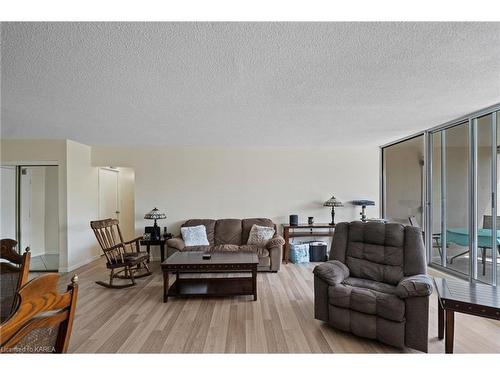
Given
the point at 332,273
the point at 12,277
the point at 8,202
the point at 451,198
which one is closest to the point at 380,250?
the point at 332,273

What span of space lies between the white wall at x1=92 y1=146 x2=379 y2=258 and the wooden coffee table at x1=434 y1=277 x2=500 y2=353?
3534 mm

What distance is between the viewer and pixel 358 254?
2943mm

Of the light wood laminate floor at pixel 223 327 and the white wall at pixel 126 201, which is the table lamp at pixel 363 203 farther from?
the white wall at pixel 126 201

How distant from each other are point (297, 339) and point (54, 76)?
3.21 meters

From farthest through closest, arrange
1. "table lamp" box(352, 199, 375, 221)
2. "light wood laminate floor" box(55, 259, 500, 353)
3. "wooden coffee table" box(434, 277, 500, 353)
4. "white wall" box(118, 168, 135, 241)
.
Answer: "white wall" box(118, 168, 135, 241)
"table lamp" box(352, 199, 375, 221)
"light wood laminate floor" box(55, 259, 500, 353)
"wooden coffee table" box(434, 277, 500, 353)

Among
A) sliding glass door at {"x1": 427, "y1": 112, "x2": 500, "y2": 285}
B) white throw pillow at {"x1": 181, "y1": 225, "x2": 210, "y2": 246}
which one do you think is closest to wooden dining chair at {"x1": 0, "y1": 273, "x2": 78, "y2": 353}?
white throw pillow at {"x1": 181, "y1": 225, "x2": 210, "y2": 246}

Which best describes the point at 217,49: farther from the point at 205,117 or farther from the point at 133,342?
the point at 133,342

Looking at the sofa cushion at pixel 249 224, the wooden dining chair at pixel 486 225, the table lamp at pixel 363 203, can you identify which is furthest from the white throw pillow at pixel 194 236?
the wooden dining chair at pixel 486 225

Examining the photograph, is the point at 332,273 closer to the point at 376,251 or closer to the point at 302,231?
the point at 376,251

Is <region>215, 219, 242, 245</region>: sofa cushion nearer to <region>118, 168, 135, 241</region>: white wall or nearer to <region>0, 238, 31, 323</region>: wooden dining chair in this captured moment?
<region>118, 168, 135, 241</region>: white wall

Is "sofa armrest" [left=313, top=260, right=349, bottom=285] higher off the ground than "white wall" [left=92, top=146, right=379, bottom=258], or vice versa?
"white wall" [left=92, top=146, right=379, bottom=258]

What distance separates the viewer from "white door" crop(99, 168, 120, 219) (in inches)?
232

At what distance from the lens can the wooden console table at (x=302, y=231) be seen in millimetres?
5242

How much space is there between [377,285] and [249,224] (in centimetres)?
307
